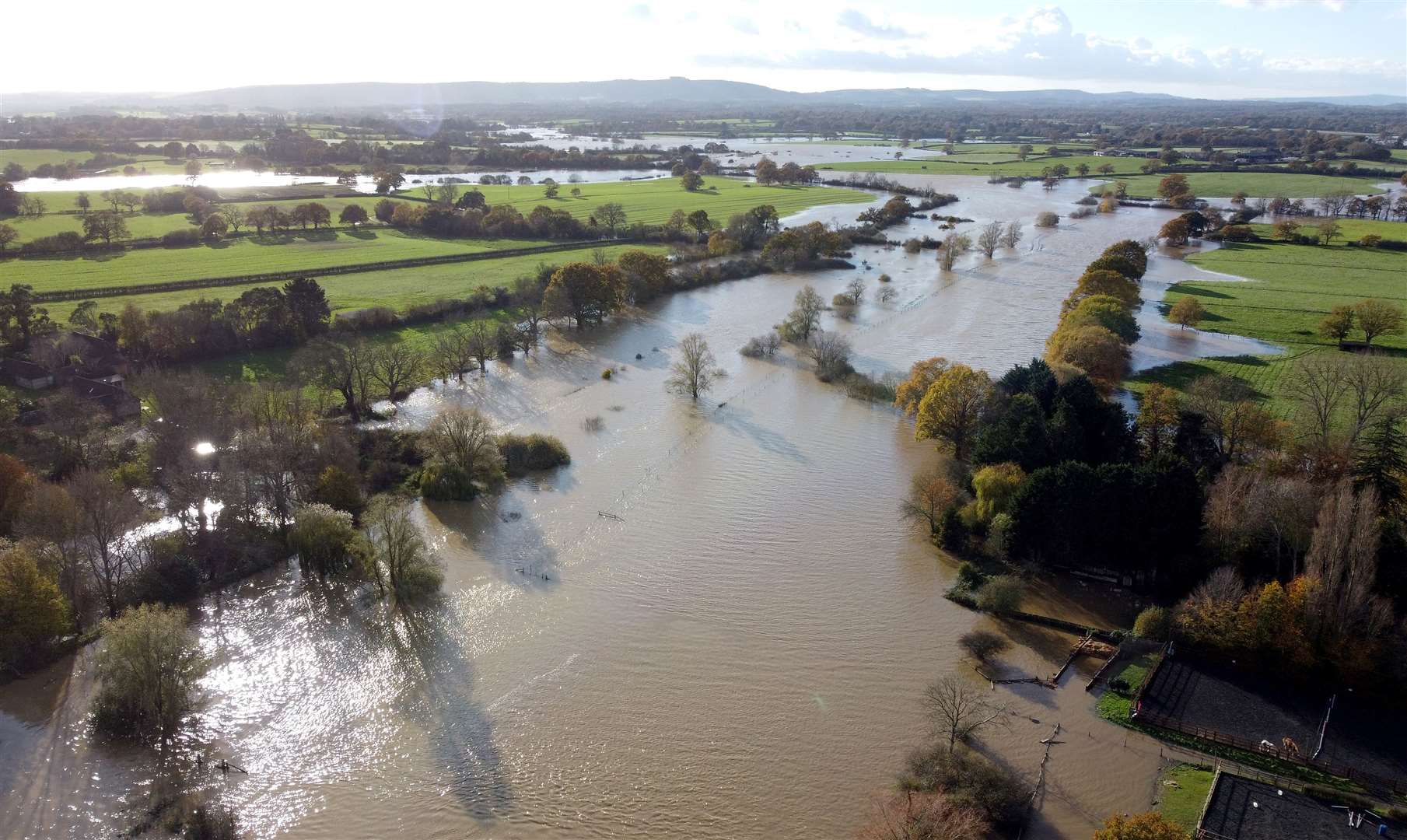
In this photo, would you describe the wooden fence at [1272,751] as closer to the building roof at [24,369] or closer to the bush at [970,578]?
the bush at [970,578]

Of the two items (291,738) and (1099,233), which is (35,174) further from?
(1099,233)

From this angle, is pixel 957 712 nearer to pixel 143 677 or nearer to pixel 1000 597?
pixel 1000 597

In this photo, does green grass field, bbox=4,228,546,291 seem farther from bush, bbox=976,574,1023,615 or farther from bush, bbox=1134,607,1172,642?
bush, bbox=1134,607,1172,642

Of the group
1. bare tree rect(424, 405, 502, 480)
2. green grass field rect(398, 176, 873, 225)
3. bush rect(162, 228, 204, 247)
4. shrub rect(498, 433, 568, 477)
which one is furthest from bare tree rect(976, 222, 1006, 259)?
bush rect(162, 228, 204, 247)

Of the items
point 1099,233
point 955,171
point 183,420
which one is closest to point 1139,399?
point 183,420

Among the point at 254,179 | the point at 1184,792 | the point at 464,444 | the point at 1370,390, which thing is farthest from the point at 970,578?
the point at 254,179
